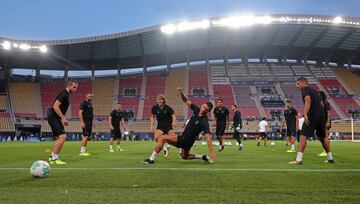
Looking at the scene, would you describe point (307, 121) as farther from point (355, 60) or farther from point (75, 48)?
point (355, 60)

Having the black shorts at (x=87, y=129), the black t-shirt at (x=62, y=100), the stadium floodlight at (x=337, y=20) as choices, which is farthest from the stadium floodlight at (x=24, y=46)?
the black t-shirt at (x=62, y=100)

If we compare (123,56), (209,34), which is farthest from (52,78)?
(209,34)

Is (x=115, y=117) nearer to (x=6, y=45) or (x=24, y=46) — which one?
(x=6, y=45)

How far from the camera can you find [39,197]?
17.4 ft

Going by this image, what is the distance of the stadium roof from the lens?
51.8 metres

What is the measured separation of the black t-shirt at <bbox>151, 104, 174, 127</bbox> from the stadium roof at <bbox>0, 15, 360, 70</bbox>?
132ft

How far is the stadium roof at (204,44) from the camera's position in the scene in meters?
51.8

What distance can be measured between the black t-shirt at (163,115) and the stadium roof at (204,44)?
4023 centimetres

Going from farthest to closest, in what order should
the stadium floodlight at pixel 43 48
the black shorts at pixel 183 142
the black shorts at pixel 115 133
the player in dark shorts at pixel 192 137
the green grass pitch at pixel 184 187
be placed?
the stadium floodlight at pixel 43 48 → the black shorts at pixel 115 133 → the black shorts at pixel 183 142 → the player in dark shorts at pixel 192 137 → the green grass pitch at pixel 184 187

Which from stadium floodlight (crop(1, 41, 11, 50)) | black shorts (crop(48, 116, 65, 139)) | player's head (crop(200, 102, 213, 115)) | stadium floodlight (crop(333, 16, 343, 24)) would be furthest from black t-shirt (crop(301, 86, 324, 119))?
stadium floodlight (crop(1, 41, 11, 50))

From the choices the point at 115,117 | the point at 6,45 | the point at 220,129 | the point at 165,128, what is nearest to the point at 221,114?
the point at 220,129

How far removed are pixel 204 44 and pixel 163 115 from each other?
1916 inches

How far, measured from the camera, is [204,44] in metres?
60.2

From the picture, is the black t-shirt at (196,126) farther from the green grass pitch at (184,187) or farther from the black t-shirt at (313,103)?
the black t-shirt at (313,103)
